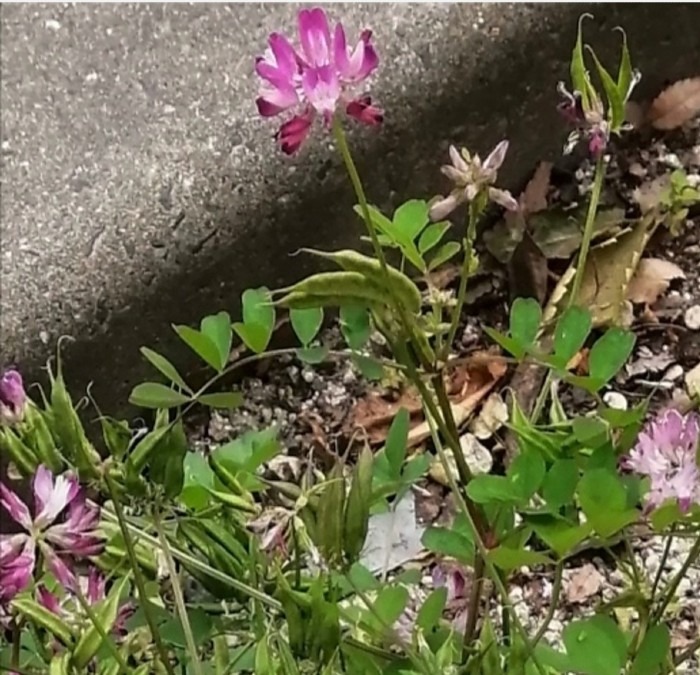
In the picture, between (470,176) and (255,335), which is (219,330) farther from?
(470,176)

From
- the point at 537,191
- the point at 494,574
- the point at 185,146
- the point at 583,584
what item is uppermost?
the point at 185,146

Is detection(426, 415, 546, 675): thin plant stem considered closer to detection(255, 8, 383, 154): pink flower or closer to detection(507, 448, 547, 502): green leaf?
detection(507, 448, 547, 502): green leaf

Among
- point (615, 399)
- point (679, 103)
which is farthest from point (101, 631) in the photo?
point (679, 103)

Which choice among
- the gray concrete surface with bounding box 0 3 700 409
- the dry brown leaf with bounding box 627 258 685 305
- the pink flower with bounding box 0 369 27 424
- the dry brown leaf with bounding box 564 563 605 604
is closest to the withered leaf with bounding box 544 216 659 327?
the dry brown leaf with bounding box 627 258 685 305

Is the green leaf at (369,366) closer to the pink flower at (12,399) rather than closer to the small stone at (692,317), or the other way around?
the pink flower at (12,399)

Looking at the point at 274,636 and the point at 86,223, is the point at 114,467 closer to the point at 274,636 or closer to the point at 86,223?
the point at 274,636
